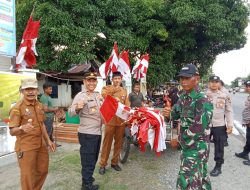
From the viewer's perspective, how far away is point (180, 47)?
16.1 meters

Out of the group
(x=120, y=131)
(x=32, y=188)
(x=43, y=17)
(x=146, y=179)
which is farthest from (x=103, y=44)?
(x=32, y=188)

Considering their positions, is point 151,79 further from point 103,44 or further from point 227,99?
point 227,99

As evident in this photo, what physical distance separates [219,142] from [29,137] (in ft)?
11.7

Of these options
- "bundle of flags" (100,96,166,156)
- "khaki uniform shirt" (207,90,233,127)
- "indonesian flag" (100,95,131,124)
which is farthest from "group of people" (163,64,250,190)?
"khaki uniform shirt" (207,90,233,127)

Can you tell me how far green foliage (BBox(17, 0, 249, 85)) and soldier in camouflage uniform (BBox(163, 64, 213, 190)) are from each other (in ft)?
28.1

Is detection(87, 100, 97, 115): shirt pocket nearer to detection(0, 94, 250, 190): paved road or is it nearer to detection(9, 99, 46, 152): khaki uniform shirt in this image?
detection(9, 99, 46, 152): khaki uniform shirt

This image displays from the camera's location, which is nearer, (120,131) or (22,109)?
(22,109)

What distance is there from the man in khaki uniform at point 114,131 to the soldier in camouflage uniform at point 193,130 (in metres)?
2.21

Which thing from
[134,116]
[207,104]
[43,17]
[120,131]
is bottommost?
[120,131]

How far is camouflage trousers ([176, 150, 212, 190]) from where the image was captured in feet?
11.0

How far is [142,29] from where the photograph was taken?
1530 centimetres

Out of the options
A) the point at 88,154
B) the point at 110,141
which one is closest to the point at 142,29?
the point at 110,141

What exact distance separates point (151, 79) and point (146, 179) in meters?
11.3

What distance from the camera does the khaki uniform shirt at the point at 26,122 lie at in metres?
3.68
